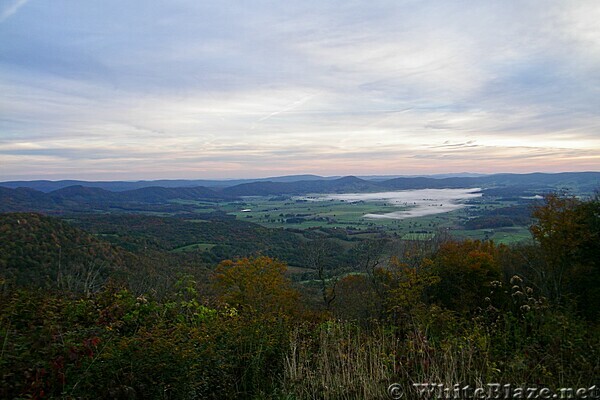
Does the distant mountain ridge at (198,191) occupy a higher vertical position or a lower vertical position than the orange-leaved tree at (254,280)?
higher

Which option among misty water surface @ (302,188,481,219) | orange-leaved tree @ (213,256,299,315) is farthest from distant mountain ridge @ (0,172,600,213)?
orange-leaved tree @ (213,256,299,315)

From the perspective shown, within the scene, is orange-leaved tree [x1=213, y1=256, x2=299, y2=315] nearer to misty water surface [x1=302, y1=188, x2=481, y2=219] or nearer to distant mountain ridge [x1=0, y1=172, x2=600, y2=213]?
misty water surface [x1=302, y1=188, x2=481, y2=219]

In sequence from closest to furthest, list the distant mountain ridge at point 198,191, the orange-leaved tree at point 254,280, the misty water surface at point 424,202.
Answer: the orange-leaved tree at point 254,280, the misty water surface at point 424,202, the distant mountain ridge at point 198,191

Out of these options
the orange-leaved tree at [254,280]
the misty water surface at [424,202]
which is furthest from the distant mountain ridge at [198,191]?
the orange-leaved tree at [254,280]

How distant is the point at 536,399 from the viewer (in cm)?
310

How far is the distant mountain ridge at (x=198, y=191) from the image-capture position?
4296 inches

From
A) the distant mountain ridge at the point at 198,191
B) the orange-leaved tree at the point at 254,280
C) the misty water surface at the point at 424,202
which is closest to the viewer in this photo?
the orange-leaved tree at the point at 254,280

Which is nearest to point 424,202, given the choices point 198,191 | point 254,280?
point 254,280

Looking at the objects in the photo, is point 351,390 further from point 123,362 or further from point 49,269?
point 49,269

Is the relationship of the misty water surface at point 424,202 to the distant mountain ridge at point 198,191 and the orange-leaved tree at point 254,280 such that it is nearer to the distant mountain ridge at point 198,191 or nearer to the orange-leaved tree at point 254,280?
the distant mountain ridge at point 198,191

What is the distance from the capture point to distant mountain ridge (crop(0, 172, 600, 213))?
10912 centimetres

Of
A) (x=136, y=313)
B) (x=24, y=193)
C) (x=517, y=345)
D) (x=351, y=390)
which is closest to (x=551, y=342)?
(x=517, y=345)

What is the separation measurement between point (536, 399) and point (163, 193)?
574ft

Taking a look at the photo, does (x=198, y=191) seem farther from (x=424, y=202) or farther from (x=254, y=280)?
(x=254, y=280)
